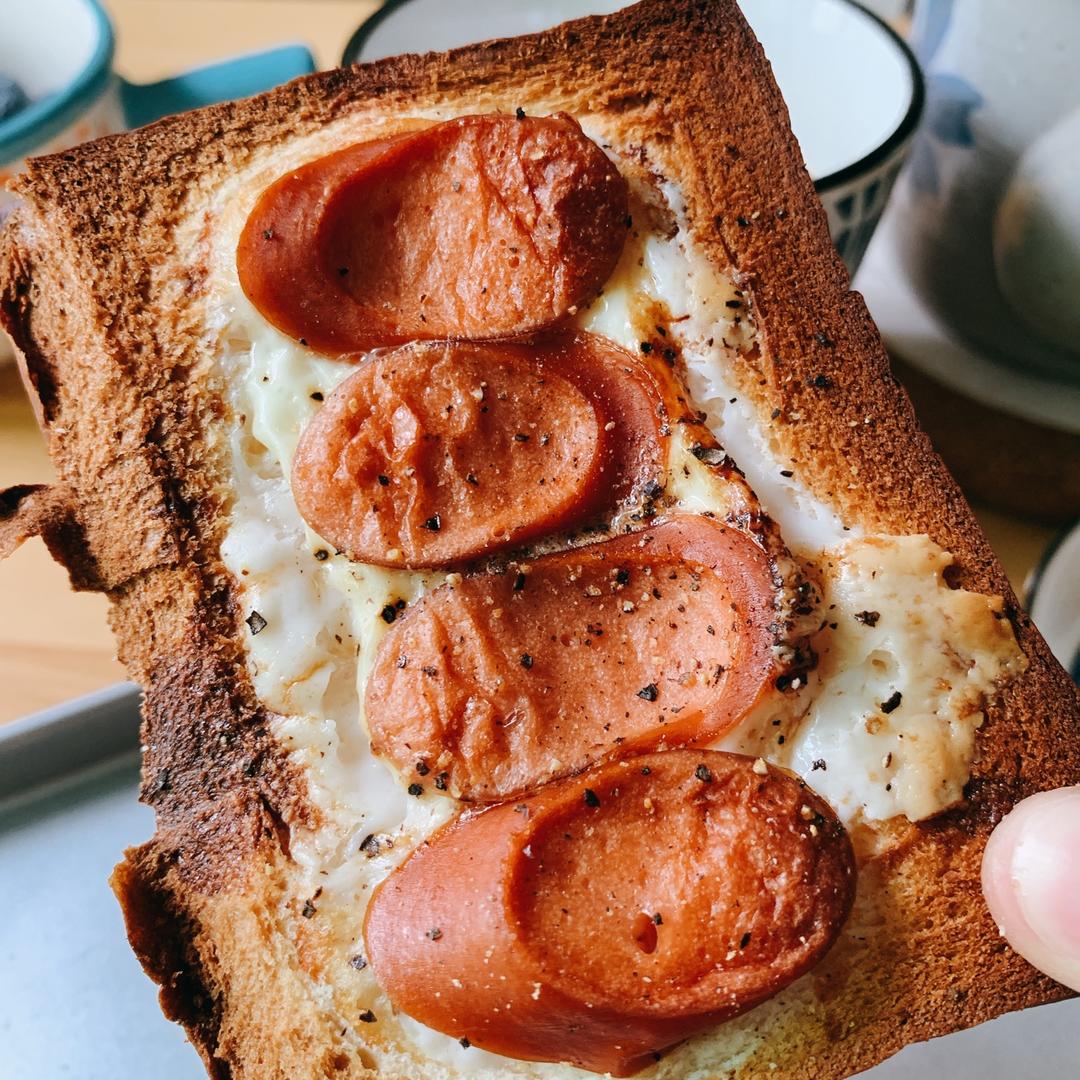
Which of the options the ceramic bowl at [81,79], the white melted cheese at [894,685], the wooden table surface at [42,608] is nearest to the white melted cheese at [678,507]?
the white melted cheese at [894,685]

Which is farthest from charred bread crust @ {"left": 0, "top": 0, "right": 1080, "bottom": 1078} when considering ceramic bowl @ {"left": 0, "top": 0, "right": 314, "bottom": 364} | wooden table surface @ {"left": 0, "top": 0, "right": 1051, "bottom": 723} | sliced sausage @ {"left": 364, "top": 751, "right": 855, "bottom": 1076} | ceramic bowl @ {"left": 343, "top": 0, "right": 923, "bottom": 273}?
wooden table surface @ {"left": 0, "top": 0, "right": 1051, "bottom": 723}

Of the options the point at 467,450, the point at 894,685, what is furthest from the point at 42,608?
the point at 894,685

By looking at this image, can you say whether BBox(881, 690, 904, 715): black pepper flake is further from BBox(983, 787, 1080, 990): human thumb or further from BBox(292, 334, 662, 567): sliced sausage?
BBox(292, 334, 662, 567): sliced sausage

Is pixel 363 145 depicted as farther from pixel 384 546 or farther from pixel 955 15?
pixel 955 15

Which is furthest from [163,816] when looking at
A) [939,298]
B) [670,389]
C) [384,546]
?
[939,298]

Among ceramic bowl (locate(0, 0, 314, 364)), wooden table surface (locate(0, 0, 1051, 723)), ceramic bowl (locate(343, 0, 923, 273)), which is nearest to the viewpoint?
ceramic bowl (locate(343, 0, 923, 273))

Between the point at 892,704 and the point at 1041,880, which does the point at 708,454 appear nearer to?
the point at 892,704

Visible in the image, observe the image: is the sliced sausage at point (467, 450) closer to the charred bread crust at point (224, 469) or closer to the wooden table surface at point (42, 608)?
the charred bread crust at point (224, 469)

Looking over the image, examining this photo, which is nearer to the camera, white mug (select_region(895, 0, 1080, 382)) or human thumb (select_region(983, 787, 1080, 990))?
human thumb (select_region(983, 787, 1080, 990))
